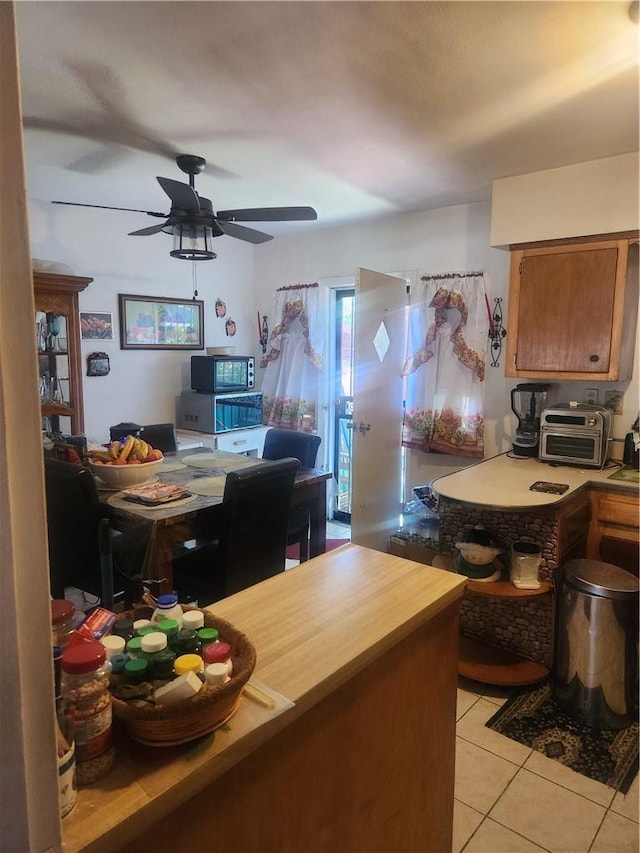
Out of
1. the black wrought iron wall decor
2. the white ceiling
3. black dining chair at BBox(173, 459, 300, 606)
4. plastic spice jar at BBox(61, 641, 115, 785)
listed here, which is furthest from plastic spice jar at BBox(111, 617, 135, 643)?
the black wrought iron wall decor

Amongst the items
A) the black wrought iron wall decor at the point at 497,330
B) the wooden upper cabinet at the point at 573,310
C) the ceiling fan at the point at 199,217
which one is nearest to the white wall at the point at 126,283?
the ceiling fan at the point at 199,217

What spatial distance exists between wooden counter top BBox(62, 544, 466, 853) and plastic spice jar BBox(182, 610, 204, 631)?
137mm

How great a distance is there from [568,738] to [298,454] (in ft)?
6.38

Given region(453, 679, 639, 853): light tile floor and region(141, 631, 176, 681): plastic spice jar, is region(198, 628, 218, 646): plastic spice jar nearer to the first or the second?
region(141, 631, 176, 681): plastic spice jar

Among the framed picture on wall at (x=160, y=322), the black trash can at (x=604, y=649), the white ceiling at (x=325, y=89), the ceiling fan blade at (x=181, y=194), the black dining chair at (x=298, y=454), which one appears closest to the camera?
the white ceiling at (x=325, y=89)

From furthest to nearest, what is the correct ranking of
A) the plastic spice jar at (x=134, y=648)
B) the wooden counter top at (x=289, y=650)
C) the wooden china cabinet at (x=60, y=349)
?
the wooden china cabinet at (x=60, y=349)
the plastic spice jar at (x=134, y=648)
the wooden counter top at (x=289, y=650)

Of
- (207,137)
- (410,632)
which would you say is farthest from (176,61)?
(410,632)

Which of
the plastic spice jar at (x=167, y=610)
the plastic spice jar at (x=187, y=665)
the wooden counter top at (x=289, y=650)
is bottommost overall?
the wooden counter top at (x=289, y=650)

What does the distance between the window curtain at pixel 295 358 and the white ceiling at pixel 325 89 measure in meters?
1.44

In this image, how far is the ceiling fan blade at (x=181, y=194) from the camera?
89.1 inches

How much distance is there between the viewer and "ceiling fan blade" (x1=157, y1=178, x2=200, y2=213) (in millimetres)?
2263

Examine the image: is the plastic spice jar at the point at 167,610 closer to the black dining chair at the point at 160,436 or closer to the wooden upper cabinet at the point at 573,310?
the wooden upper cabinet at the point at 573,310

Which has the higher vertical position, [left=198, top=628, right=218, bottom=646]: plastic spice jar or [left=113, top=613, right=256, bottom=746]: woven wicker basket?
[left=198, top=628, right=218, bottom=646]: plastic spice jar

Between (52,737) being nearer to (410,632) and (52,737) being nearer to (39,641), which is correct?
(39,641)
